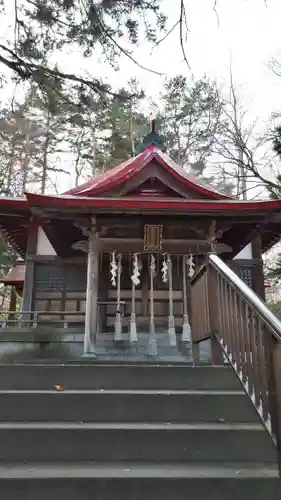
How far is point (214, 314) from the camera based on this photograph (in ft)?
10.7

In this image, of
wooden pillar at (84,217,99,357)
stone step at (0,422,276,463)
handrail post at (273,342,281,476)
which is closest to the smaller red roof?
wooden pillar at (84,217,99,357)

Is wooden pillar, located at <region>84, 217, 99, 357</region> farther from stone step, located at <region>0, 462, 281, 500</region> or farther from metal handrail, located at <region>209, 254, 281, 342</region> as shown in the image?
stone step, located at <region>0, 462, 281, 500</region>

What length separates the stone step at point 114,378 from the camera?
2.97 meters

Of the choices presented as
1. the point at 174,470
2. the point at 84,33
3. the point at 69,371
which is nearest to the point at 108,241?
the point at 84,33

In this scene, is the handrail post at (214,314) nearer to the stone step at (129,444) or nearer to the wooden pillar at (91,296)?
the stone step at (129,444)

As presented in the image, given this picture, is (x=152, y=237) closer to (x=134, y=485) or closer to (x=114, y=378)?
(x=114, y=378)

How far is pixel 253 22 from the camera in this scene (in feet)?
12.4

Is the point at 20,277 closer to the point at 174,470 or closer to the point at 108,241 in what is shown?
the point at 108,241

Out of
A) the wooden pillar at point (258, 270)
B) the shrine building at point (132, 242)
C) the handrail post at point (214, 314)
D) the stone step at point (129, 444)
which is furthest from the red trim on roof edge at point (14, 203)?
the stone step at point (129, 444)

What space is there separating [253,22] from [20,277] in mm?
10206

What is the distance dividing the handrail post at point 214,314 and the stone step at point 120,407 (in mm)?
608

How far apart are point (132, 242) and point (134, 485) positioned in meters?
5.20

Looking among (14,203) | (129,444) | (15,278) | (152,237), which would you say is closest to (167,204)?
(152,237)

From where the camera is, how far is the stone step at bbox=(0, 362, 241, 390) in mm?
2973
